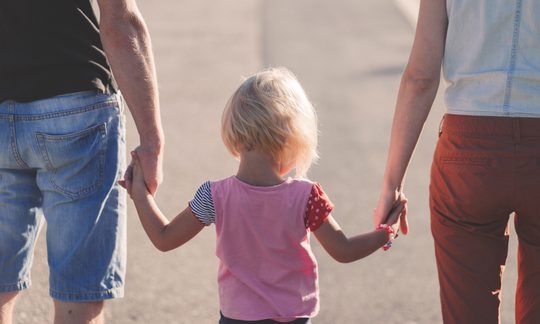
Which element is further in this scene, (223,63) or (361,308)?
(223,63)

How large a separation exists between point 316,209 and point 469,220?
0.53 m

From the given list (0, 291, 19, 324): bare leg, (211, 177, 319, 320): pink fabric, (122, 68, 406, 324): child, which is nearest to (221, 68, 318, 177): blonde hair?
(122, 68, 406, 324): child

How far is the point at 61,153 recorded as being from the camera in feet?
10.8

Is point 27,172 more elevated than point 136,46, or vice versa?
point 136,46

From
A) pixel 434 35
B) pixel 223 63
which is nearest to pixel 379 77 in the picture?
pixel 223 63

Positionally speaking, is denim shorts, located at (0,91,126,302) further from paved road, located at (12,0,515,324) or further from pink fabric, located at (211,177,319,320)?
paved road, located at (12,0,515,324)

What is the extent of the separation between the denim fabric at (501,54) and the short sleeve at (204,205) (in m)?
0.85

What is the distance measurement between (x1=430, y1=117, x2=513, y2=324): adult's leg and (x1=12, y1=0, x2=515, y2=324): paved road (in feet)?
6.21

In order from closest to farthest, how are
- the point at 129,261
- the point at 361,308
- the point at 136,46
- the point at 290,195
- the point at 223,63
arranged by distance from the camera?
the point at 290,195 → the point at 136,46 → the point at 361,308 → the point at 129,261 → the point at 223,63

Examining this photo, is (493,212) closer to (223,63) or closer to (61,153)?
(61,153)

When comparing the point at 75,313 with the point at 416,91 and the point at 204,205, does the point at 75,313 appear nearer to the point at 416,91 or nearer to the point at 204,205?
the point at 204,205

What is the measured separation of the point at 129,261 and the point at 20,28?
3043mm

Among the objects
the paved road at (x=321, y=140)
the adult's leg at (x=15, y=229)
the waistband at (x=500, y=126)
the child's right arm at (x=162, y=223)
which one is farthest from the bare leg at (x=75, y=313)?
the paved road at (x=321, y=140)

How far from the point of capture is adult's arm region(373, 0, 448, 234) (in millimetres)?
3297
